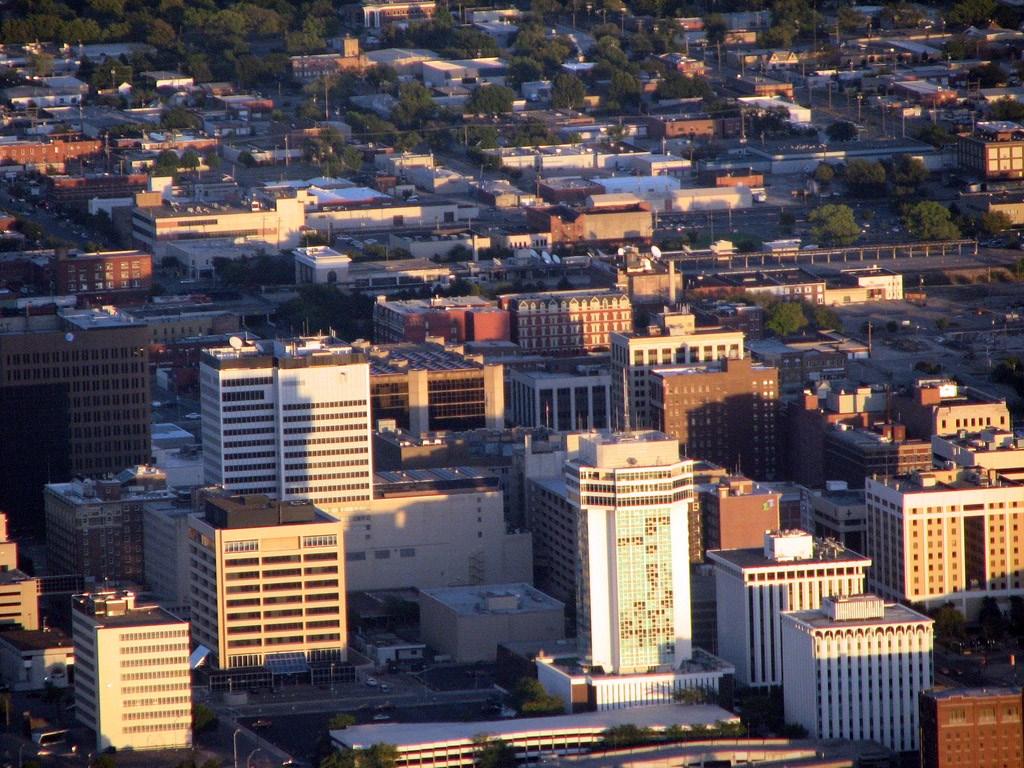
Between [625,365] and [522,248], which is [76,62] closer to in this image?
[522,248]

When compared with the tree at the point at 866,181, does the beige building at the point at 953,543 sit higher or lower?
lower

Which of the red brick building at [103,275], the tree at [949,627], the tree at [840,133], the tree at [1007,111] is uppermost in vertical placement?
the tree at [1007,111]

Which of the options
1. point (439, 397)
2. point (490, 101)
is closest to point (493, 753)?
point (439, 397)

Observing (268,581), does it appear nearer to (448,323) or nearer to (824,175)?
(448,323)

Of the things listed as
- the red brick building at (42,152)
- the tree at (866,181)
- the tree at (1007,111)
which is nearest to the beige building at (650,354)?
the tree at (866,181)

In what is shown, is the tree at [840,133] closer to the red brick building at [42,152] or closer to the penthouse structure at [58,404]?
the red brick building at [42,152]

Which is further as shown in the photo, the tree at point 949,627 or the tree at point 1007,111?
the tree at point 1007,111

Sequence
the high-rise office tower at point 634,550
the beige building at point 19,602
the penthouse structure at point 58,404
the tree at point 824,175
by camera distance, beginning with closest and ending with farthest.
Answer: the high-rise office tower at point 634,550 < the beige building at point 19,602 < the penthouse structure at point 58,404 < the tree at point 824,175

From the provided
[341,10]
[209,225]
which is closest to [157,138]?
[209,225]
